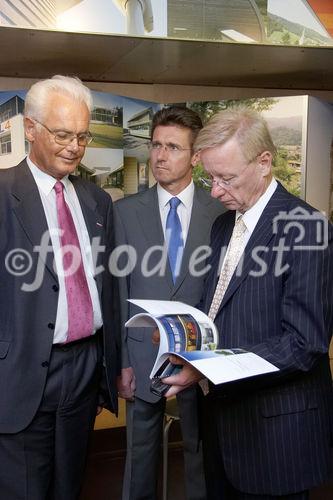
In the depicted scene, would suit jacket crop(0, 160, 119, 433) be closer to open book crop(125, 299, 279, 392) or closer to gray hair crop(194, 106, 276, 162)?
open book crop(125, 299, 279, 392)

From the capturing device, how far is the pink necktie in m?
1.43

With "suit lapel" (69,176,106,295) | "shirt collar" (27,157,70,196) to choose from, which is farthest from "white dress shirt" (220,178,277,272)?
"shirt collar" (27,157,70,196)

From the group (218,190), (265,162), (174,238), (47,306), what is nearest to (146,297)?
(174,238)

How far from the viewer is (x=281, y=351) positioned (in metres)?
1.18

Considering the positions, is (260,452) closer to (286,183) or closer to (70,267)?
(70,267)

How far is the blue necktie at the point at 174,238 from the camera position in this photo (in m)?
1.81

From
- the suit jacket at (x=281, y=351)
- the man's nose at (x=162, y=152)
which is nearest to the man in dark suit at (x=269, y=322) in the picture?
the suit jacket at (x=281, y=351)

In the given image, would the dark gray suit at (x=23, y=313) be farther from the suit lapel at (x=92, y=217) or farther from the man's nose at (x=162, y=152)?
the man's nose at (x=162, y=152)

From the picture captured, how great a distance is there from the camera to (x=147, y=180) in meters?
2.38

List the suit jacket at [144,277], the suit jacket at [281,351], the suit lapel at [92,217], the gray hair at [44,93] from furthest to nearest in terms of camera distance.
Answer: the suit jacket at [144,277], the suit lapel at [92,217], the gray hair at [44,93], the suit jacket at [281,351]

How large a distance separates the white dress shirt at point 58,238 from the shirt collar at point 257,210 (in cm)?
48

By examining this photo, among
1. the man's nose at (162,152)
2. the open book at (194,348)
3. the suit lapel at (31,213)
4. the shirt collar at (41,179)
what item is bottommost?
the open book at (194,348)

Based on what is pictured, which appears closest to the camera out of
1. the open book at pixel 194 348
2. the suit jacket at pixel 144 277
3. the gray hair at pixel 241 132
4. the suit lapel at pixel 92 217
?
the open book at pixel 194 348

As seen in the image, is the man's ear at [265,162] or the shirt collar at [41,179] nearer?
the man's ear at [265,162]
